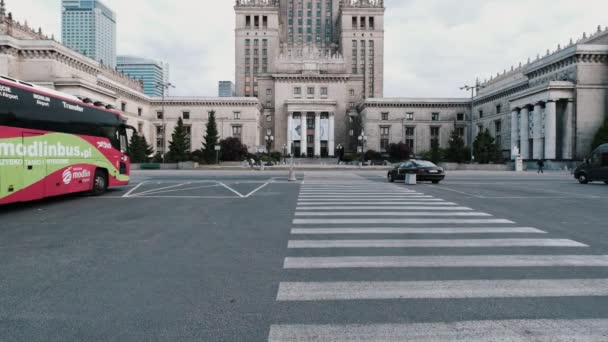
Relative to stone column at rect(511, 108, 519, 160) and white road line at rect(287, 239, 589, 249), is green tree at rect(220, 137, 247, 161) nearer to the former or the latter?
stone column at rect(511, 108, 519, 160)

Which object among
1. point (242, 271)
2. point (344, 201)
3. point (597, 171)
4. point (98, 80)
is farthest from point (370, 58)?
point (242, 271)

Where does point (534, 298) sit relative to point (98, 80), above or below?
below

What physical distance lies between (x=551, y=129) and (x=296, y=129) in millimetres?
44088

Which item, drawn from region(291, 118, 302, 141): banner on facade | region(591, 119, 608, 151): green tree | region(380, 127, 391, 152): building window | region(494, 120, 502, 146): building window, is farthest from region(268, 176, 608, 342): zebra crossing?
region(380, 127, 391, 152): building window

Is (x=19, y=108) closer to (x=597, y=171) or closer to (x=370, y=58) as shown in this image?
(x=597, y=171)

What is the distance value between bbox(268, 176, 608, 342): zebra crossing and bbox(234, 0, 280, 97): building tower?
288 feet

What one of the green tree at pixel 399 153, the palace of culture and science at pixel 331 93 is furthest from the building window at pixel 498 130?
the green tree at pixel 399 153

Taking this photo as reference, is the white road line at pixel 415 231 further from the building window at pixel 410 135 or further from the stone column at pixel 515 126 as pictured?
the building window at pixel 410 135

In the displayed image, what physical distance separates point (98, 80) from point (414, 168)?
6006 cm

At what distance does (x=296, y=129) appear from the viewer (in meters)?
73.9

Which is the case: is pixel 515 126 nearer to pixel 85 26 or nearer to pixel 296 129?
pixel 296 129

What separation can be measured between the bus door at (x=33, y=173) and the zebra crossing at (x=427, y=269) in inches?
338

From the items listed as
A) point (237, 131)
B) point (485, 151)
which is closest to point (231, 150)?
point (237, 131)

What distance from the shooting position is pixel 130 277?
4.73m
